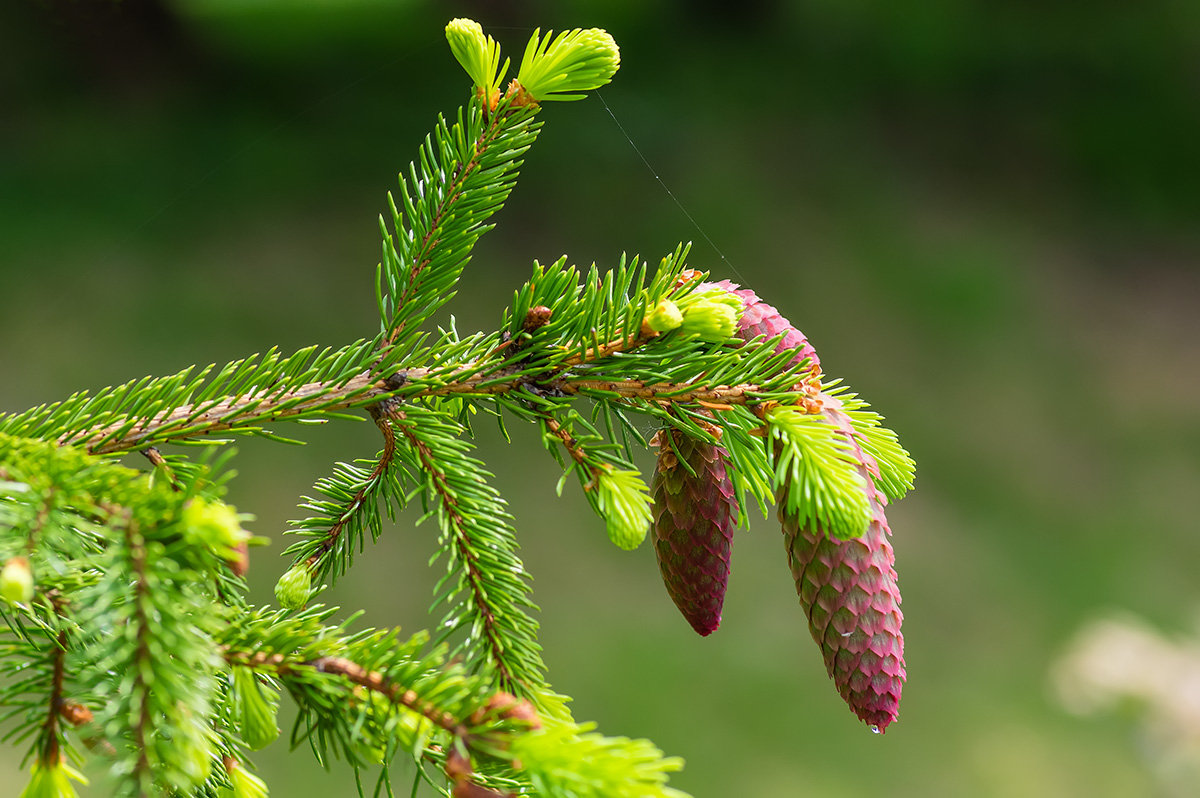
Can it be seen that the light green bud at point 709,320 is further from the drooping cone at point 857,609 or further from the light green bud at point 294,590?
the light green bud at point 294,590

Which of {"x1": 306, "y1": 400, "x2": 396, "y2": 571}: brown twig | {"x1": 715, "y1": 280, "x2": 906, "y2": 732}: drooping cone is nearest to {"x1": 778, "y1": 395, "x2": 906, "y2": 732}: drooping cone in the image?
{"x1": 715, "y1": 280, "x2": 906, "y2": 732}: drooping cone

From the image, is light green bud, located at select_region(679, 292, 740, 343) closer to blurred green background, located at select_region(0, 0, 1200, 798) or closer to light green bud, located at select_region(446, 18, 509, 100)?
light green bud, located at select_region(446, 18, 509, 100)

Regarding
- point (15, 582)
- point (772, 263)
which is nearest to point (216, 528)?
point (15, 582)

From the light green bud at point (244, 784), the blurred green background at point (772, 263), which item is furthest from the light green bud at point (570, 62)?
the blurred green background at point (772, 263)

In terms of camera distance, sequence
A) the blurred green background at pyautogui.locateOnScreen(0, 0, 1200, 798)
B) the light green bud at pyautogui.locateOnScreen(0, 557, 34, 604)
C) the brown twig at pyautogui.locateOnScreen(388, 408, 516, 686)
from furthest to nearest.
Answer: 1. the blurred green background at pyautogui.locateOnScreen(0, 0, 1200, 798)
2. the brown twig at pyautogui.locateOnScreen(388, 408, 516, 686)
3. the light green bud at pyautogui.locateOnScreen(0, 557, 34, 604)

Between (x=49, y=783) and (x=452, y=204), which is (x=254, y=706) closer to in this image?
(x=49, y=783)

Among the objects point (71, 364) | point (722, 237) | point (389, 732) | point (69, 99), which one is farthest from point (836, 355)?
point (389, 732)
